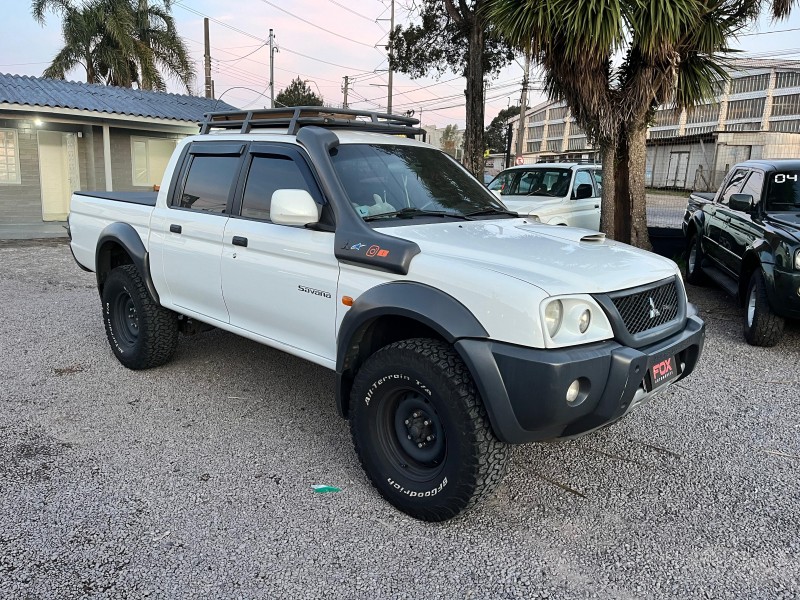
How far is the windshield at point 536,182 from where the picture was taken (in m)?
10.7

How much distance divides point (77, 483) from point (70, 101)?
1330 cm

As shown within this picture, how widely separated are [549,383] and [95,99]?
50.9 ft

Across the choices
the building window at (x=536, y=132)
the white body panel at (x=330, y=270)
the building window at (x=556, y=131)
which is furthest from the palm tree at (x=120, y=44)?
the building window at (x=536, y=132)

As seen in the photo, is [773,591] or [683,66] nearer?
[773,591]

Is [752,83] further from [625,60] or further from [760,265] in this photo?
[760,265]

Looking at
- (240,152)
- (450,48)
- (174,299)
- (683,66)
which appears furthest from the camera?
(450,48)

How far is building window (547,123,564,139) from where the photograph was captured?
8012 centimetres

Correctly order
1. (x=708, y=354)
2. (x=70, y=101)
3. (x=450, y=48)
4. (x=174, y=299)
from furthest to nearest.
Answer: (x=450, y=48)
(x=70, y=101)
(x=708, y=354)
(x=174, y=299)

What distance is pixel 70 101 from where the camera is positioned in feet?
46.5

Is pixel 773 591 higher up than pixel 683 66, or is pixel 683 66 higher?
pixel 683 66

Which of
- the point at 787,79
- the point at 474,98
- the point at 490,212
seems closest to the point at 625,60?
the point at 474,98

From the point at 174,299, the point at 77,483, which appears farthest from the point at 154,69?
the point at 77,483

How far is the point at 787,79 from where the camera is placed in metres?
53.3

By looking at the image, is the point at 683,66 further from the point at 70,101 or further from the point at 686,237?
the point at 70,101
